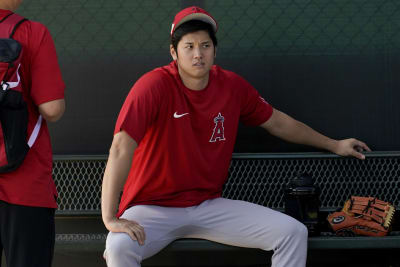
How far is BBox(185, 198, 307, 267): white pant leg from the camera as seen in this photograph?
310cm

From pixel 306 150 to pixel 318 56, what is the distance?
550 millimetres

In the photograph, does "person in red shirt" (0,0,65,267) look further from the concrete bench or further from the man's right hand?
the concrete bench

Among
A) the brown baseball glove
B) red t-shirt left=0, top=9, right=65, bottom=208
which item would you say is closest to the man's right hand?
red t-shirt left=0, top=9, right=65, bottom=208

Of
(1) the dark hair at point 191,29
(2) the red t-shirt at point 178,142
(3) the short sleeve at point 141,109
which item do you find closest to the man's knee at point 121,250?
(2) the red t-shirt at point 178,142

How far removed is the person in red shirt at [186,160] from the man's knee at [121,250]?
0.07 metres

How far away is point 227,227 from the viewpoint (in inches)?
Answer: 126

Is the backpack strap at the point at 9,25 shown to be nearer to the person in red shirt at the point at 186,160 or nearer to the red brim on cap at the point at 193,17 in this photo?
the person in red shirt at the point at 186,160

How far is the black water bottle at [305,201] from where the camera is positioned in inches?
134

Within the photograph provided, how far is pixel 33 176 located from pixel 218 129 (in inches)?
39.5

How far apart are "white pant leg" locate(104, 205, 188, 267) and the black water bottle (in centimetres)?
64

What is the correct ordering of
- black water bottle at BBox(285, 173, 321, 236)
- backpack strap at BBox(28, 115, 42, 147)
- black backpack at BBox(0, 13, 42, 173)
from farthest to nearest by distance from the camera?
black water bottle at BBox(285, 173, 321, 236), backpack strap at BBox(28, 115, 42, 147), black backpack at BBox(0, 13, 42, 173)

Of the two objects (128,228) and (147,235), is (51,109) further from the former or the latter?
(147,235)

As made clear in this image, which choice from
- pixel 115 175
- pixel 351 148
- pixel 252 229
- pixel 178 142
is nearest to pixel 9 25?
pixel 115 175

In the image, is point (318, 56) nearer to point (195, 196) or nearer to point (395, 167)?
point (395, 167)
